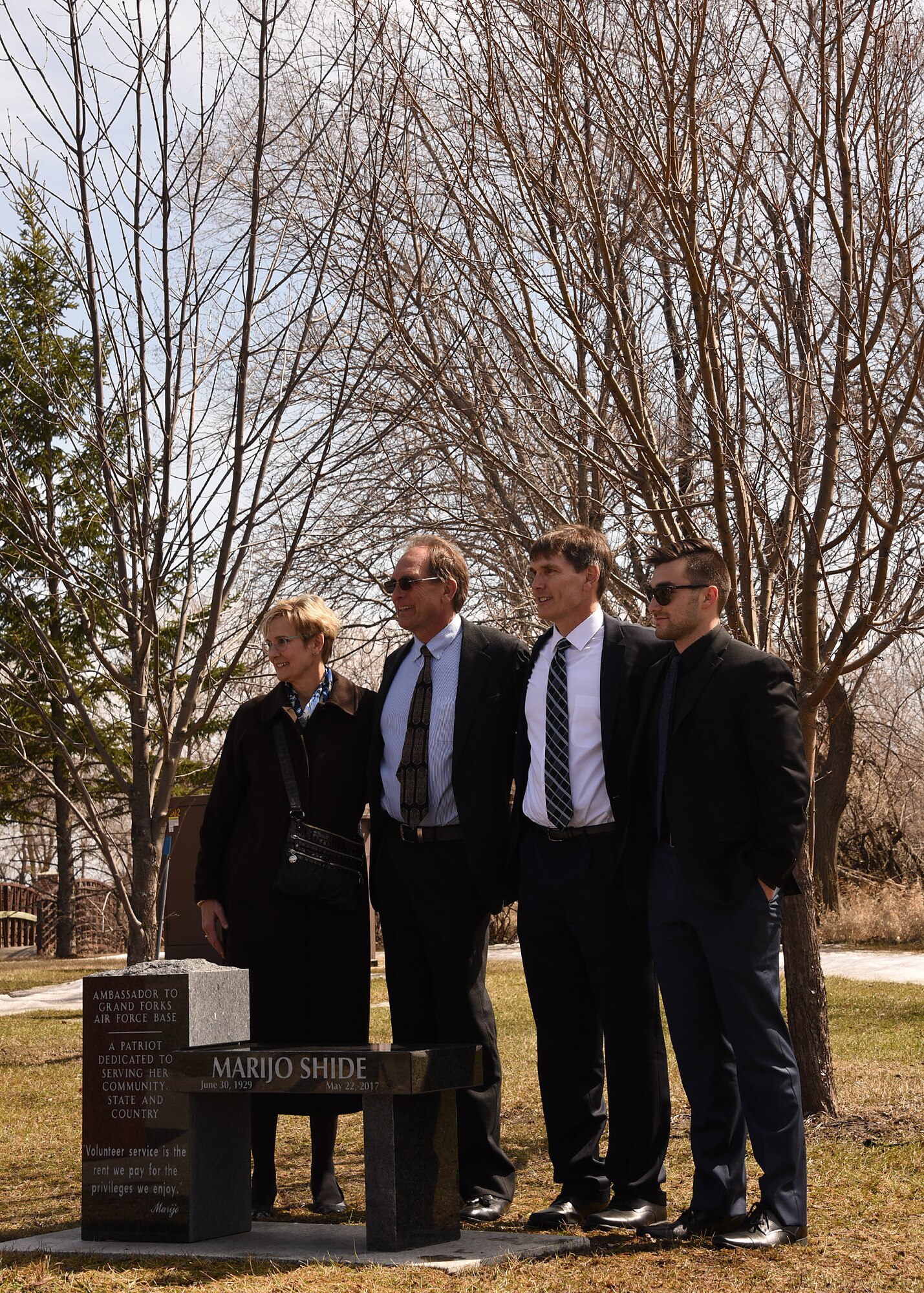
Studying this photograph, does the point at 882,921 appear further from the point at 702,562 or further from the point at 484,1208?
the point at 702,562

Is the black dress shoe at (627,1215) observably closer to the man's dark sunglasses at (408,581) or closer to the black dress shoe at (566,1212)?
the black dress shoe at (566,1212)

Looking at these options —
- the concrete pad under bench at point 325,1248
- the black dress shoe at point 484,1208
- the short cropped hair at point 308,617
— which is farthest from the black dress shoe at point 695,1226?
the short cropped hair at point 308,617

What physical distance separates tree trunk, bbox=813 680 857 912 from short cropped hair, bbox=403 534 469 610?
639 inches

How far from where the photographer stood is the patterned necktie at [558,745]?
4.50 meters

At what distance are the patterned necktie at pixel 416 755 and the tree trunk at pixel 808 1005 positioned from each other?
7.23ft

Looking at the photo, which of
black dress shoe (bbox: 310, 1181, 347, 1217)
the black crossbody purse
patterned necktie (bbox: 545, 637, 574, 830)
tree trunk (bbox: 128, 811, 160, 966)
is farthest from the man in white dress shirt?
tree trunk (bbox: 128, 811, 160, 966)

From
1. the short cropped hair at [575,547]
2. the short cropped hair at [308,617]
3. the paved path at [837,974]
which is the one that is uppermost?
the short cropped hair at [575,547]

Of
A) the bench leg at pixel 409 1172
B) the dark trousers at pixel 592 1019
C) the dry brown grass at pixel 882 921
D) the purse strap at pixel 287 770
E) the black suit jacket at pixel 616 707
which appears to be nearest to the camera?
the bench leg at pixel 409 1172

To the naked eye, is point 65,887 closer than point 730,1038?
No

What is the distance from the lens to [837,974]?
14.5 meters

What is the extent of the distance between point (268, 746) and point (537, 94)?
10.1ft

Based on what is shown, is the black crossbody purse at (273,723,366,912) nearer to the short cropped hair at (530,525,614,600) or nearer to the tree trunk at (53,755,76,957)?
the short cropped hair at (530,525,614,600)

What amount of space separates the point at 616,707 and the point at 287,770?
4.34ft

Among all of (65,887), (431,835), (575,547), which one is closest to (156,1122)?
(431,835)
